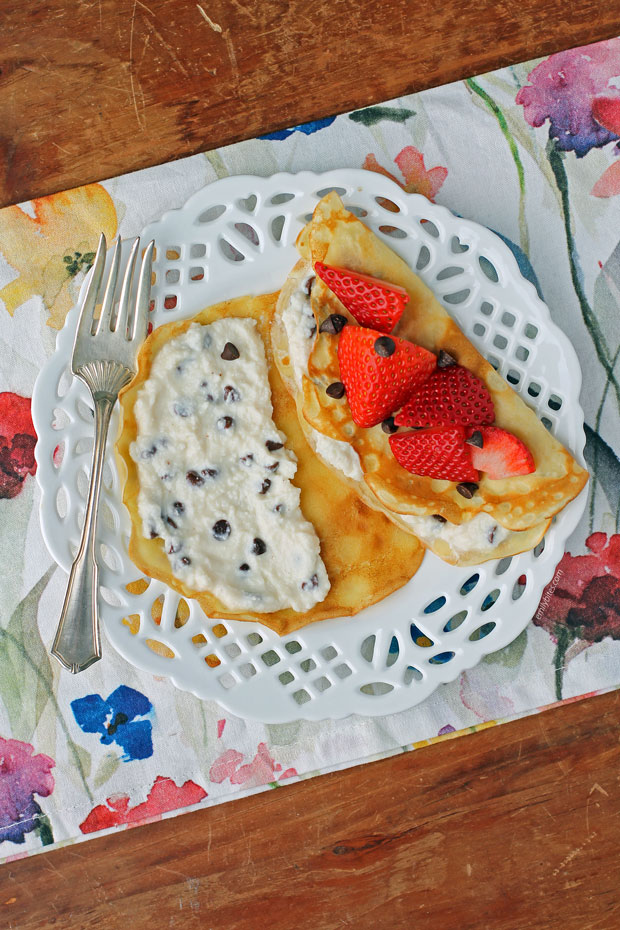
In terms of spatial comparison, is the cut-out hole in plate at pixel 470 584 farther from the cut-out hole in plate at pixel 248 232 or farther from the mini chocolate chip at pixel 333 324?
the cut-out hole in plate at pixel 248 232

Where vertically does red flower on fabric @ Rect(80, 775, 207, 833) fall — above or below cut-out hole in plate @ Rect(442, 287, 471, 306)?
below

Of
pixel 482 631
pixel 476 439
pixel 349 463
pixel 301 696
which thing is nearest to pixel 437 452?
pixel 476 439

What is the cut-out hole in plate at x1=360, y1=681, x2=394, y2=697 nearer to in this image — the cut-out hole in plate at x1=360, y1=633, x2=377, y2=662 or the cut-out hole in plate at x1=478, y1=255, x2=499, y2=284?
the cut-out hole in plate at x1=360, y1=633, x2=377, y2=662

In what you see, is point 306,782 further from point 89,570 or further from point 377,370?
point 377,370

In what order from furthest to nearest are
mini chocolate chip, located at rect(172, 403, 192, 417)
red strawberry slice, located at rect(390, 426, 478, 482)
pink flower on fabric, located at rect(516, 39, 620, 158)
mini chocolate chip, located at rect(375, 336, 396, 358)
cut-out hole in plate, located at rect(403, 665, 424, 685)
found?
pink flower on fabric, located at rect(516, 39, 620, 158) < cut-out hole in plate, located at rect(403, 665, 424, 685) < mini chocolate chip, located at rect(172, 403, 192, 417) < red strawberry slice, located at rect(390, 426, 478, 482) < mini chocolate chip, located at rect(375, 336, 396, 358)

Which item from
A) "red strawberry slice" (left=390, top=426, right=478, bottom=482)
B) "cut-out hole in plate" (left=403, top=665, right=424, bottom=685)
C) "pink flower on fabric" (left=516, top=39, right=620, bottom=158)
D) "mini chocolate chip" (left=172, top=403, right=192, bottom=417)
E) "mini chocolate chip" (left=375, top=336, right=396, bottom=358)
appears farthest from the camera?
"pink flower on fabric" (left=516, top=39, right=620, bottom=158)

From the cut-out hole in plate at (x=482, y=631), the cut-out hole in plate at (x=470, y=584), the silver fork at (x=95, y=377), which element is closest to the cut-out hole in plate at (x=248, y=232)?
the silver fork at (x=95, y=377)

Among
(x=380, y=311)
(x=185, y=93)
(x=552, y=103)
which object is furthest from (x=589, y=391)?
(x=185, y=93)

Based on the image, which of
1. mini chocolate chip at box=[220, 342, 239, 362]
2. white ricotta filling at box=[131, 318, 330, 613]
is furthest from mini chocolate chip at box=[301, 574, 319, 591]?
mini chocolate chip at box=[220, 342, 239, 362]
